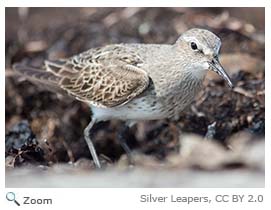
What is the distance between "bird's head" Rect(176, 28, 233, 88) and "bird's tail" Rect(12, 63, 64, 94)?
580 mm

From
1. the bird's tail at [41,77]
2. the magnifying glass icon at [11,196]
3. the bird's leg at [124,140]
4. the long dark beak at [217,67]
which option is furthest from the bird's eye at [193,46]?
the magnifying glass icon at [11,196]

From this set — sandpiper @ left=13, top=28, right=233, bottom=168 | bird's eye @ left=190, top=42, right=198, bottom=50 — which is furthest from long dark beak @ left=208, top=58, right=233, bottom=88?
bird's eye @ left=190, top=42, right=198, bottom=50

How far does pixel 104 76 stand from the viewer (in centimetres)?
327

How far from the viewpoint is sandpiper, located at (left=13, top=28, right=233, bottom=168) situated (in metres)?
3.13

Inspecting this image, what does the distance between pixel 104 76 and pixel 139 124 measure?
1.43ft

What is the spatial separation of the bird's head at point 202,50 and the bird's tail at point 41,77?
580 millimetres

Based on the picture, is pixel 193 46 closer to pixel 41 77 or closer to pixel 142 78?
pixel 142 78

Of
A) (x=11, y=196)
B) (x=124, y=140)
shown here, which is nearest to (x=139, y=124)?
(x=124, y=140)

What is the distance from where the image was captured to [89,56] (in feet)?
11.1

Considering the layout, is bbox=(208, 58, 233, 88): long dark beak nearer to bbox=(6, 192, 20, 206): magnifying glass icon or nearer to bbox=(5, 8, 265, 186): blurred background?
bbox=(5, 8, 265, 186): blurred background

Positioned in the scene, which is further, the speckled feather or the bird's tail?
the bird's tail

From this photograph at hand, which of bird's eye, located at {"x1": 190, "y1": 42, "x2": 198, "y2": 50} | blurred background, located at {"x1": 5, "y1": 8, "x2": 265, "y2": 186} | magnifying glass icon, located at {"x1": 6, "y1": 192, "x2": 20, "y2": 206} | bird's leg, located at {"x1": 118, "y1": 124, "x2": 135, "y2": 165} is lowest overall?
magnifying glass icon, located at {"x1": 6, "y1": 192, "x2": 20, "y2": 206}
